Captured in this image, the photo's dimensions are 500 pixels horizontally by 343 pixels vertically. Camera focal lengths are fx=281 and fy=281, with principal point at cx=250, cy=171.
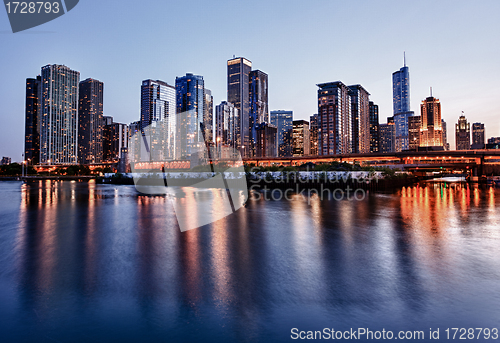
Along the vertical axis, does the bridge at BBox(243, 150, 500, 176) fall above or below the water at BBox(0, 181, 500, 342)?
above

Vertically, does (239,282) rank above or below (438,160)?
below

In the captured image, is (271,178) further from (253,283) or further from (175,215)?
(253,283)

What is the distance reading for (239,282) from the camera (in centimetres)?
650

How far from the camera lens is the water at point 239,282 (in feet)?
15.5

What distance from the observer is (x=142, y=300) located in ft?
18.5

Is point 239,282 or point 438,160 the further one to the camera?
point 438,160

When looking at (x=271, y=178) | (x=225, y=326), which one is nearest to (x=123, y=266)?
(x=225, y=326)

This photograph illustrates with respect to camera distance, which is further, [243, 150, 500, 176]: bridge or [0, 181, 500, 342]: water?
[243, 150, 500, 176]: bridge

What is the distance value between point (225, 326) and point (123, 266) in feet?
14.4

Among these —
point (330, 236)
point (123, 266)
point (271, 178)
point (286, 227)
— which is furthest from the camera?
point (271, 178)

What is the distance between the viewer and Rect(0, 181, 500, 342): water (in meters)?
4.72

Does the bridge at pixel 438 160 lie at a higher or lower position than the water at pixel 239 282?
higher

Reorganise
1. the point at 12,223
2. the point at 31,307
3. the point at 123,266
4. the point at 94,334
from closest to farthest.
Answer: the point at 94,334 < the point at 31,307 < the point at 123,266 < the point at 12,223

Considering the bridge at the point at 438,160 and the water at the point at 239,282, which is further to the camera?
the bridge at the point at 438,160
